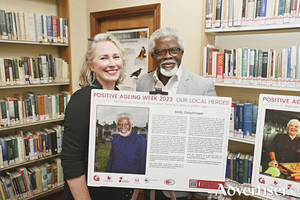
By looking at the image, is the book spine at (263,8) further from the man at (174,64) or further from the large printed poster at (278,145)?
the large printed poster at (278,145)

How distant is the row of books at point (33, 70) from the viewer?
92.4 inches

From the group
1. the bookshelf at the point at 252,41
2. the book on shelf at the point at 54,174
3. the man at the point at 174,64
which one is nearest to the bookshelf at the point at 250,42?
the bookshelf at the point at 252,41

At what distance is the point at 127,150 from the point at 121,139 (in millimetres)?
64

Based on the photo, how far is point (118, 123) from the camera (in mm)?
1088

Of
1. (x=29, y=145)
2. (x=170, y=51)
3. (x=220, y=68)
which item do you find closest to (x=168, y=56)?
(x=170, y=51)

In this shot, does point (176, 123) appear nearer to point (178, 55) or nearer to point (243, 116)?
point (178, 55)

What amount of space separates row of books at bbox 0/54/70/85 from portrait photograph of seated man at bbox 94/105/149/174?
73.3 inches

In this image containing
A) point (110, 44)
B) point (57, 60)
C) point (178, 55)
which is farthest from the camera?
point (57, 60)

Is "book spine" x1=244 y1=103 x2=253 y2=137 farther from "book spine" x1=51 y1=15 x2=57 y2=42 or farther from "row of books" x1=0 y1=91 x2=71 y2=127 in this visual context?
"book spine" x1=51 y1=15 x2=57 y2=42

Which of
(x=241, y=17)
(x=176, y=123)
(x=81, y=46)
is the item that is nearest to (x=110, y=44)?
(x=176, y=123)

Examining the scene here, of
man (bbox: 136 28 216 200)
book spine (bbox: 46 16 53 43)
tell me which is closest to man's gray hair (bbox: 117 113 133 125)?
man (bbox: 136 28 216 200)

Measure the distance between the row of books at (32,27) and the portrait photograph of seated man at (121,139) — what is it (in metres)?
1.96

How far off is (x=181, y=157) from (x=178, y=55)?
862 millimetres

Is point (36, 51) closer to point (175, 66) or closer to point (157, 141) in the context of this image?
point (175, 66)
